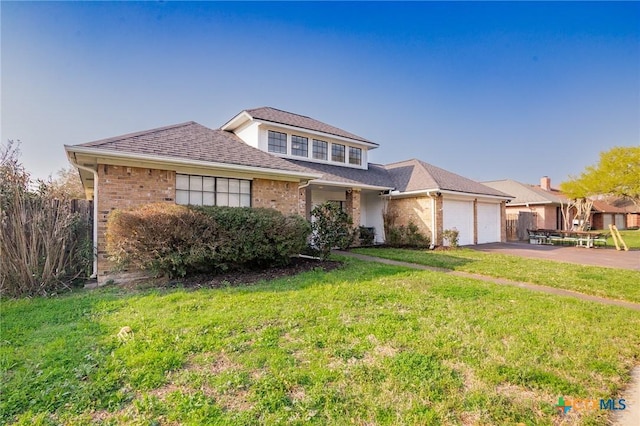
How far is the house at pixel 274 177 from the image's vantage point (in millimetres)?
7594

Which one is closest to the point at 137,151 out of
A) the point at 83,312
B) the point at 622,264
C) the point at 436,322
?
the point at 83,312

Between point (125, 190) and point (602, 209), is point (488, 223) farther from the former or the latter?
point (602, 209)

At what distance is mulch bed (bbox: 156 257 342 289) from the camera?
22.1 feet

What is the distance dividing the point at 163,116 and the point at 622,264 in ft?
65.1

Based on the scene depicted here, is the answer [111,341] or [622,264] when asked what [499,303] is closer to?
[111,341]

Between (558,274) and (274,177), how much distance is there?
8704 mm

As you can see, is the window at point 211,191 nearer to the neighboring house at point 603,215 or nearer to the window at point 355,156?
the window at point 355,156

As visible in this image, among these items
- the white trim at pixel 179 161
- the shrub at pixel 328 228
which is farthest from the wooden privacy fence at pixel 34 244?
the shrub at pixel 328 228

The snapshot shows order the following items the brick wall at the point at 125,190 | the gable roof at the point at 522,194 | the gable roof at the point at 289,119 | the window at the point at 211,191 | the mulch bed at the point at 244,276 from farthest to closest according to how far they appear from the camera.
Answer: the gable roof at the point at 522,194 → the gable roof at the point at 289,119 → the window at the point at 211,191 → the brick wall at the point at 125,190 → the mulch bed at the point at 244,276

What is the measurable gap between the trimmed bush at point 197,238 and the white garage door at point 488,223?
1291 centimetres

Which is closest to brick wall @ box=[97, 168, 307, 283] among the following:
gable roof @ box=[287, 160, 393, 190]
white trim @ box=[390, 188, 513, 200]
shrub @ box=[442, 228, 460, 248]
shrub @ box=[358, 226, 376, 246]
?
gable roof @ box=[287, 160, 393, 190]

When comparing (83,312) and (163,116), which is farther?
(163,116)

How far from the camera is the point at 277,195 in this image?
33.4 ft

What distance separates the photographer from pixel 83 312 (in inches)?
193
